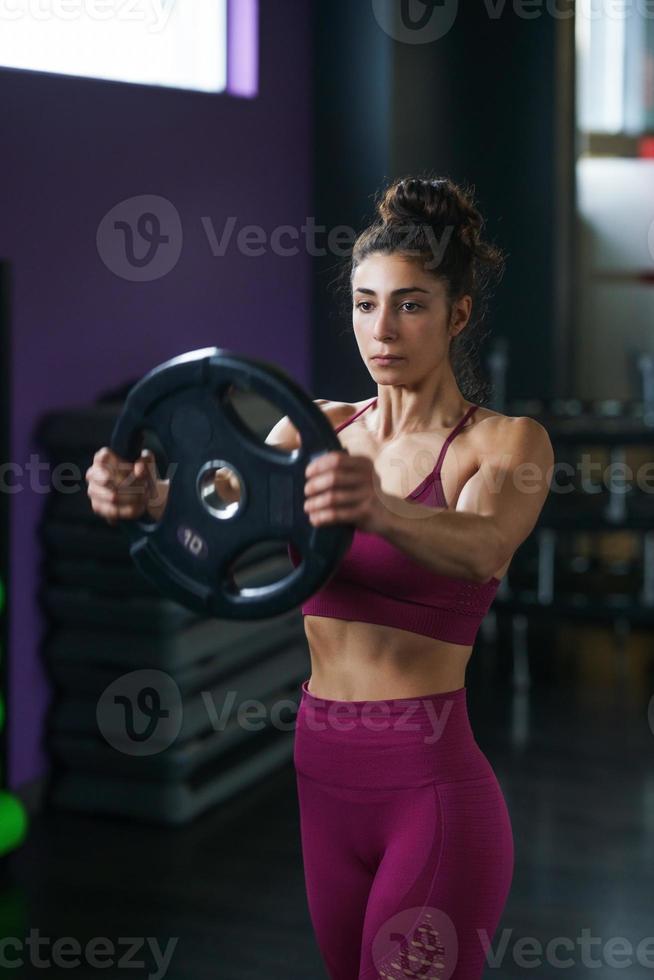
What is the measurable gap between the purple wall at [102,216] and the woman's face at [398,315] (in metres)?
2.03

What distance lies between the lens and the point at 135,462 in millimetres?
1330

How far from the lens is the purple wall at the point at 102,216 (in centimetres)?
338

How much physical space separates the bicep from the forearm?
0.02 meters

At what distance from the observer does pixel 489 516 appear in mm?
1359

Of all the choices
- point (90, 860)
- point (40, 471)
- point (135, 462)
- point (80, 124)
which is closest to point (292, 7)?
point (80, 124)

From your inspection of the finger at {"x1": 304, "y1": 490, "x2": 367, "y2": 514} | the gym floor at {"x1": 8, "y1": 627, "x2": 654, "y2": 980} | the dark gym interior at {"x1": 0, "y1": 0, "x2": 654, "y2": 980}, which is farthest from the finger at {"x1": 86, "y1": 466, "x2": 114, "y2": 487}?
the gym floor at {"x1": 8, "y1": 627, "x2": 654, "y2": 980}

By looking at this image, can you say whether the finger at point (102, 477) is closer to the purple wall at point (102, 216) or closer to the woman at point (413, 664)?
the woman at point (413, 664)

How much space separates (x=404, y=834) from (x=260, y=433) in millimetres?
2176

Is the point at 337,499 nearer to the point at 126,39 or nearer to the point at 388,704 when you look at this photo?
the point at 388,704

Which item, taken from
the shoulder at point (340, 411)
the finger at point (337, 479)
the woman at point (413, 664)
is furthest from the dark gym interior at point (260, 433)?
the finger at point (337, 479)

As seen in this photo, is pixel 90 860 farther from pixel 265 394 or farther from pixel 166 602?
pixel 265 394

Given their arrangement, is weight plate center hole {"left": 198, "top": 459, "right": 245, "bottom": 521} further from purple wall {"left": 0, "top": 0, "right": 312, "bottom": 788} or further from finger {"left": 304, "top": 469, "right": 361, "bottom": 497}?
purple wall {"left": 0, "top": 0, "right": 312, "bottom": 788}

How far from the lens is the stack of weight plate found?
3.32 meters

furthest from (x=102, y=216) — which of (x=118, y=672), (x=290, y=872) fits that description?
(x=290, y=872)
